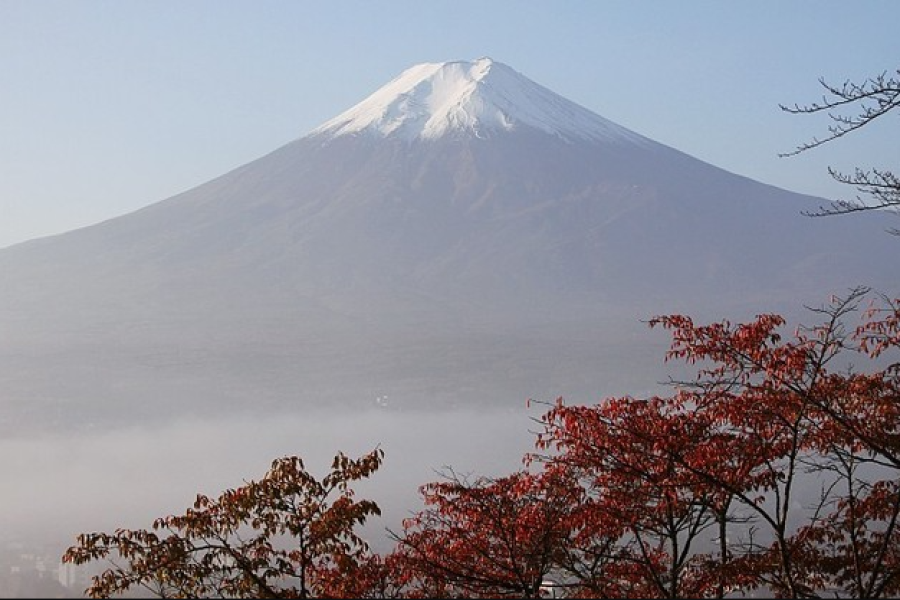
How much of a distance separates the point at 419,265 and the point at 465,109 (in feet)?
105

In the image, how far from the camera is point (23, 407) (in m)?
106

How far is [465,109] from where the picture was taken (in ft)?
492

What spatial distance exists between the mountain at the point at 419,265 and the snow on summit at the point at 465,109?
299mm

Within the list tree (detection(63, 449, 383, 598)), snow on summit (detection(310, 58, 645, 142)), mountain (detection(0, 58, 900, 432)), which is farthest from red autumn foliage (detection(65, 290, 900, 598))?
snow on summit (detection(310, 58, 645, 142))

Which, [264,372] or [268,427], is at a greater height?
→ [264,372]

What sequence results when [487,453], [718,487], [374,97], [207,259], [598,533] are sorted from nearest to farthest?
1. [718,487]
2. [598,533]
3. [487,453]
4. [207,259]
5. [374,97]

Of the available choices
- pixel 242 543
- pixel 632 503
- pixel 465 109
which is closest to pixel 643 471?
pixel 632 503

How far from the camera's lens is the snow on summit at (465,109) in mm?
145750

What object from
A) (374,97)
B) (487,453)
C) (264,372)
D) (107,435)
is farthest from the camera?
(374,97)

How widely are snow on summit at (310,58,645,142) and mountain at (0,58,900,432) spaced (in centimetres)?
30

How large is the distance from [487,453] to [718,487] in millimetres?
71577

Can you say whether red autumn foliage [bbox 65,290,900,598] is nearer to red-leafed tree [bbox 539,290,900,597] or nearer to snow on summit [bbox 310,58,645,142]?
red-leafed tree [bbox 539,290,900,597]

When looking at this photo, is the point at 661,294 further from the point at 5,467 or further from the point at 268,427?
the point at 5,467

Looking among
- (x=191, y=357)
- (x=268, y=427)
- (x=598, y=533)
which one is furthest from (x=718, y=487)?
(x=191, y=357)
